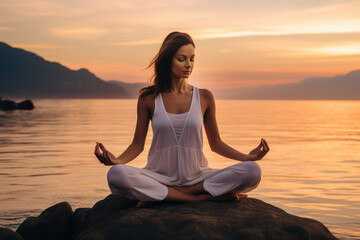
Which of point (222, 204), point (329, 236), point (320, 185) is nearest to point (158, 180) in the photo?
point (222, 204)

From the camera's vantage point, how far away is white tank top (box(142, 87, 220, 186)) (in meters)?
6.35

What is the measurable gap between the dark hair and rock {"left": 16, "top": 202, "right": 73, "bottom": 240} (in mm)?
2167

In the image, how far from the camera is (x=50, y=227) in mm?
7074

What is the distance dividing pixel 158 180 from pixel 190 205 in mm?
536

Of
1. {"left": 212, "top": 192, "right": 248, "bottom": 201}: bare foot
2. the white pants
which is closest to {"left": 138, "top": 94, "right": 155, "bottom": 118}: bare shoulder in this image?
the white pants

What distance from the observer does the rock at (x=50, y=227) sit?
7.03 meters

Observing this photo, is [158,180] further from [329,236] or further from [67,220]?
[329,236]

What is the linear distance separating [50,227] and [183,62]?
3043 mm

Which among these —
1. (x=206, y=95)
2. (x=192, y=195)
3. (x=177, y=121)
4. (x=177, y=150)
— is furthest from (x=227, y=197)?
(x=206, y=95)

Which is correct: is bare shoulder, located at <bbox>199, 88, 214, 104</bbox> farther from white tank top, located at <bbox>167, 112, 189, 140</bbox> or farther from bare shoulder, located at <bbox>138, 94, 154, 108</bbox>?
bare shoulder, located at <bbox>138, 94, 154, 108</bbox>

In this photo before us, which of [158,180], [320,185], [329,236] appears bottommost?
[320,185]

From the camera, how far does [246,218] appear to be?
5.80m

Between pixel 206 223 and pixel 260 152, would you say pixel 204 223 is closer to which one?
pixel 206 223

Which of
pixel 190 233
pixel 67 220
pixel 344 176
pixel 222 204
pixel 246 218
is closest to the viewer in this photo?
pixel 190 233
